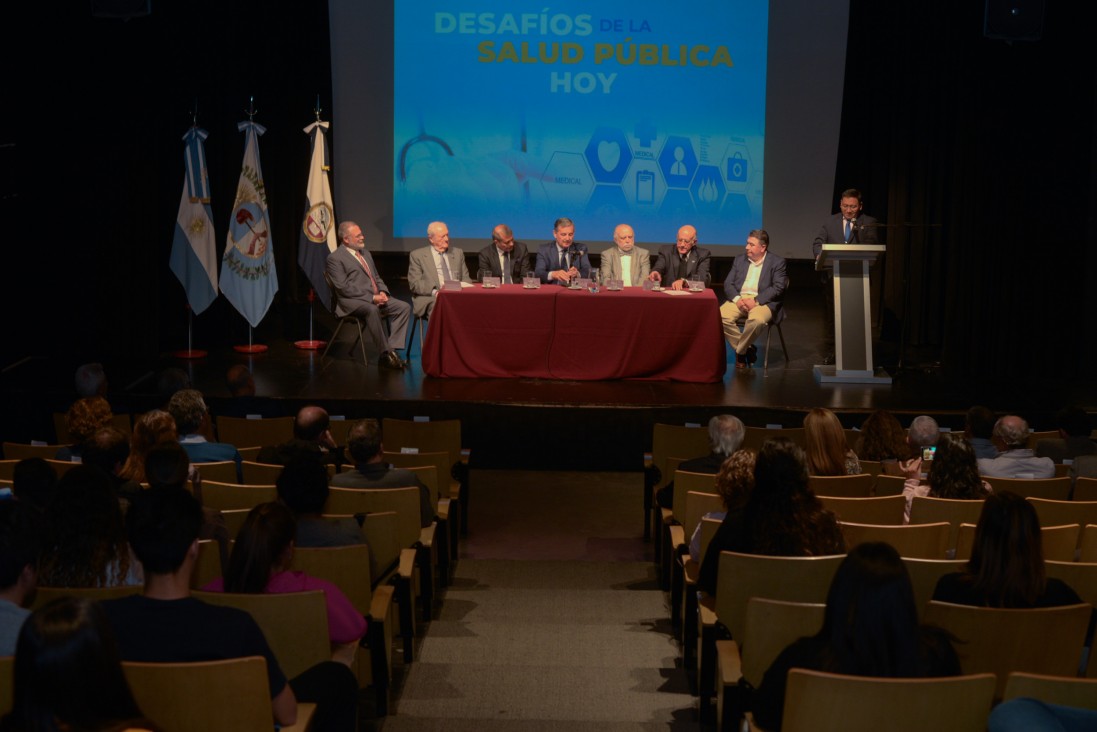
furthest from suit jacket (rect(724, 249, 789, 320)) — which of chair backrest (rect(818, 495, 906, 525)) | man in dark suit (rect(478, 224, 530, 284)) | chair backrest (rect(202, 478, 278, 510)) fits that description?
chair backrest (rect(202, 478, 278, 510))

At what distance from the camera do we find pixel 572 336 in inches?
328

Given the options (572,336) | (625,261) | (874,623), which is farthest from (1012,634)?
(625,261)

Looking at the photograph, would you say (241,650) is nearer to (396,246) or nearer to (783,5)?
(396,246)

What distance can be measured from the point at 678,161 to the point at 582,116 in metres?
0.99

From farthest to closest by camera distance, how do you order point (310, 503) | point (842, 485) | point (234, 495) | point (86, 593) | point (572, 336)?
point (572, 336)
point (842, 485)
point (234, 495)
point (310, 503)
point (86, 593)

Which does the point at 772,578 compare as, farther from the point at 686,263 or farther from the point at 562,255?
the point at 562,255

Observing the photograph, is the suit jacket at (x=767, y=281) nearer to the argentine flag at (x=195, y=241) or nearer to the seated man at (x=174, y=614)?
the argentine flag at (x=195, y=241)

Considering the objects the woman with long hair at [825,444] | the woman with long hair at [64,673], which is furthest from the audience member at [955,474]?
the woman with long hair at [64,673]

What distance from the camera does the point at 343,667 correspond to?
125 inches

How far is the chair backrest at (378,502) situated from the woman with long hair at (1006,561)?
78.5 inches

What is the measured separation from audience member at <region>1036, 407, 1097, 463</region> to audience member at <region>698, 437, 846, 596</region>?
2412mm

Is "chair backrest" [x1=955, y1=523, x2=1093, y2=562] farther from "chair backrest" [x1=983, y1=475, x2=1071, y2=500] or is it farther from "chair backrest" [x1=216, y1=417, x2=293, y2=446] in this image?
"chair backrest" [x1=216, y1=417, x2=293, y2=446]

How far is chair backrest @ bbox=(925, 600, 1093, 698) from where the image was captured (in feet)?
10.2

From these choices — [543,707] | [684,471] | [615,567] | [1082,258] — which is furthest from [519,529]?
[1082,258]
